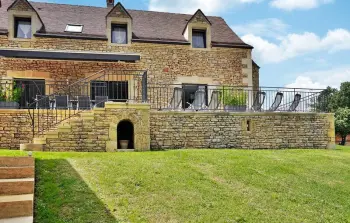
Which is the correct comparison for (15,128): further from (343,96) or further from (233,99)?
(343,96)

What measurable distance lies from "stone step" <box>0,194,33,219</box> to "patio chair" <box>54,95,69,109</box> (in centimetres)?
850

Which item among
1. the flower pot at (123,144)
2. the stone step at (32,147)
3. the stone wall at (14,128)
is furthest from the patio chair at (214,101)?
the stone wall at (14,128)

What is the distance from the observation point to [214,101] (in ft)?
48.2

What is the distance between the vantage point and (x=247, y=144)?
1391cm

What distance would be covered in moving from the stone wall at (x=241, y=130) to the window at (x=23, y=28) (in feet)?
28.1

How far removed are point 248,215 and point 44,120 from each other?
8693 mm

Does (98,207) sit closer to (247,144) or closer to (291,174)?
(291,174)

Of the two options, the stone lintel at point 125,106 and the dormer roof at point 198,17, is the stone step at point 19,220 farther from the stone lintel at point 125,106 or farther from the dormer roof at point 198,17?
the dormer roof at point 198,17

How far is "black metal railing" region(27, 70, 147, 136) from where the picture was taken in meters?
12.3

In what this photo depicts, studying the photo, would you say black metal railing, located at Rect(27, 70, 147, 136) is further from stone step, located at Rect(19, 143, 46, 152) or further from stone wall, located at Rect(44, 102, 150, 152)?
stone step, located at Rect(19, 143, 46, 152)

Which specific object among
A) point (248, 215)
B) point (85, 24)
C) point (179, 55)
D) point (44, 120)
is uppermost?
point (85, 24)

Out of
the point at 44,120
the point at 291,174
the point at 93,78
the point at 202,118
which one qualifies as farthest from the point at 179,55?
the point at 291,174

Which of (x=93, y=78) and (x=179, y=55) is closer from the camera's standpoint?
(x=93, y=78)

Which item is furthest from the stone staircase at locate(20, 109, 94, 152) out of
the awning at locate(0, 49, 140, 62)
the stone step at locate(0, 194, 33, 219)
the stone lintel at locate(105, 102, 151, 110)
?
the stone step at locate(0, 194, 33, 219)
